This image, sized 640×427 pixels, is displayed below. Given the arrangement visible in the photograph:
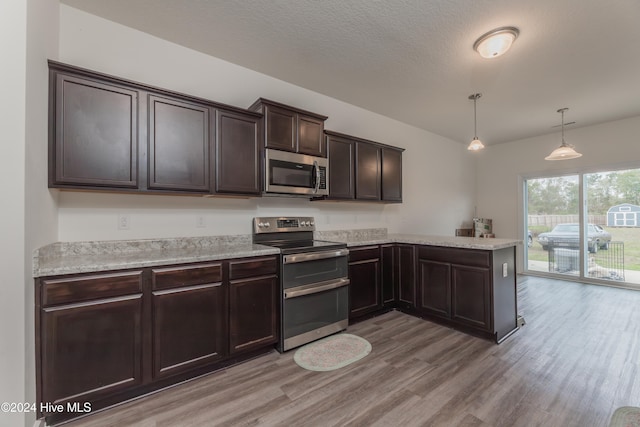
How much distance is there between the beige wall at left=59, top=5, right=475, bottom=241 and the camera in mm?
2139

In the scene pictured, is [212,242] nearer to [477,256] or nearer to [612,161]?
[477,256]

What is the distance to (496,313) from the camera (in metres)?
2.66

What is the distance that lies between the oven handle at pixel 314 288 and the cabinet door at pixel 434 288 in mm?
1036

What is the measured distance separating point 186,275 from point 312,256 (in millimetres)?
1110

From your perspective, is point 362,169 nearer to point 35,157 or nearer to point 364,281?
point 364,281

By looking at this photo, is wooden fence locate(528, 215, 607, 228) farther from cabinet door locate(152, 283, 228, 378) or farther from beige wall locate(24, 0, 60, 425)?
beige wall locate(24, 0, 60, 425)

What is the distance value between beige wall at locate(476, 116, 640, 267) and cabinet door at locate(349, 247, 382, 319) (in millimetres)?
4313

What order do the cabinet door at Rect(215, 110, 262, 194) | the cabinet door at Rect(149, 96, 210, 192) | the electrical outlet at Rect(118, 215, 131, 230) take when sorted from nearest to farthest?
the cabinet door at Rect(149, 96, 210, 192) → the electrical outlet at Rect(118, 215, 131, 230) → the cabinet door at Rect(215, 110, 262, 194)

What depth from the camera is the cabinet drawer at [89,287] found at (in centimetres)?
154

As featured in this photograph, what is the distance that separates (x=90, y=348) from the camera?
1645 millimetres

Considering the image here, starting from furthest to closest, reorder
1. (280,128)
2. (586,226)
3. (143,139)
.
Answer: (586,226) < (280,128) < (143,139)

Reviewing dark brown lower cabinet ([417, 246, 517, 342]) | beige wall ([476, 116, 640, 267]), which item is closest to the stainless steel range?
dark brown lower cabinet ([417, 246, 517, 342])

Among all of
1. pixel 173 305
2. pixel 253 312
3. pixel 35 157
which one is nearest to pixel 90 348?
pixel 173 305

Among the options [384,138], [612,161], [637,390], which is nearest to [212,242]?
[384,138]
